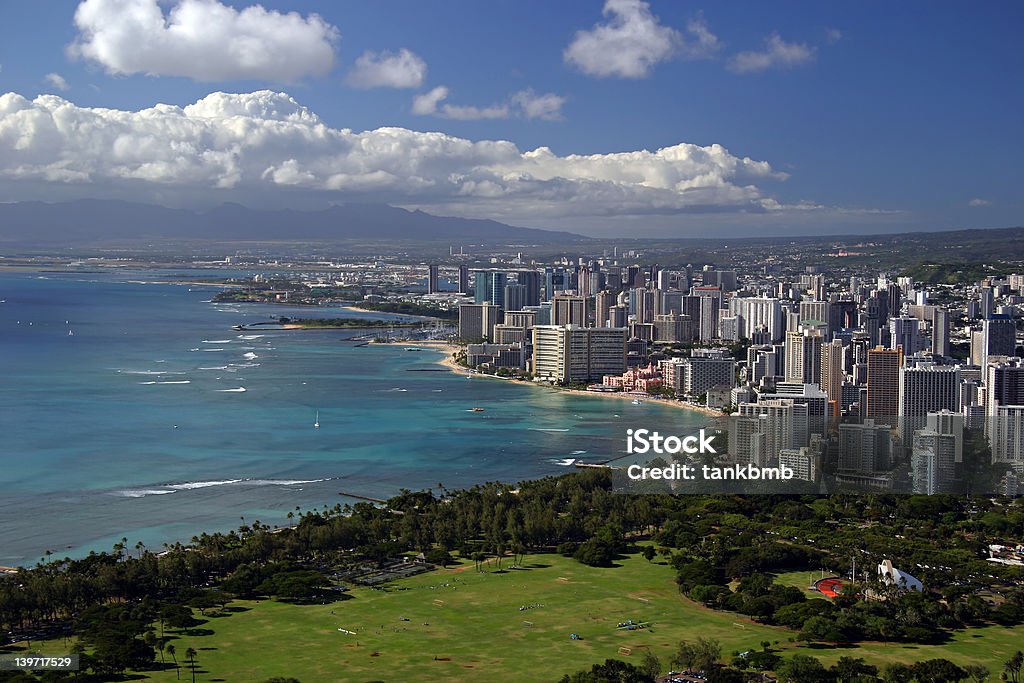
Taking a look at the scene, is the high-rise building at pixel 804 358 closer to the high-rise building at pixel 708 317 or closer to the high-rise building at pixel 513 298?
the high-rise building at pixel 708 317

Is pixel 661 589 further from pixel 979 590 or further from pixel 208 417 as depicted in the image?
pixel 208 417

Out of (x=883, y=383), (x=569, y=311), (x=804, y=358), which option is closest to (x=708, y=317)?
(x=569, y=311)

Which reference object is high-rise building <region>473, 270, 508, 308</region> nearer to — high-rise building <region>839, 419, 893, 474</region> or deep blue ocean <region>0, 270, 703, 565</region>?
deep blue ocean <region>0, 270, 703, 565</region>

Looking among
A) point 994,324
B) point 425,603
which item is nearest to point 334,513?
point 425,603

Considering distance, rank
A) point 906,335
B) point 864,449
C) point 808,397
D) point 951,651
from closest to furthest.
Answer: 1. point 951,651
2. point 864,449
3. point 808,397
4. point 906,335

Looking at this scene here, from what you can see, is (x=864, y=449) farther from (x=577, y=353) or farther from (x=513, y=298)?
(x=513, y=298)

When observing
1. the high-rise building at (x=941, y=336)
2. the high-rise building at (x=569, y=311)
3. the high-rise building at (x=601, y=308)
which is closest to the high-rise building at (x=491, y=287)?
the high-rise building at (x=601, y=308)
